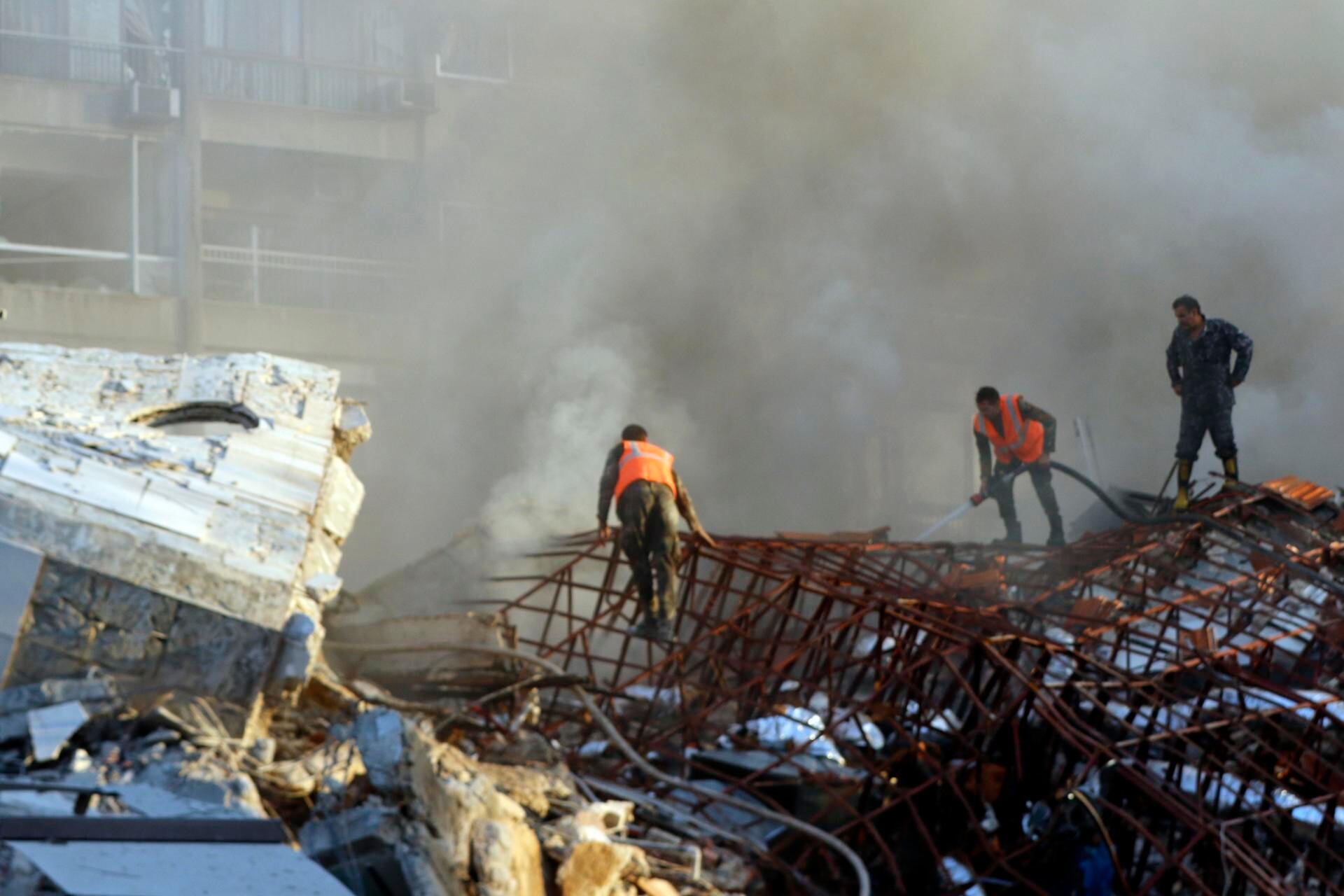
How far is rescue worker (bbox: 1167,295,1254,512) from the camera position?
9.74 m

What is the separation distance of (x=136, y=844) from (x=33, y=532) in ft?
6.10

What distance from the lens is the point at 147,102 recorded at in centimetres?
1650

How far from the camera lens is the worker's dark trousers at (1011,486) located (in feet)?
32.1

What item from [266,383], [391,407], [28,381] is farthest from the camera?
[391,407]

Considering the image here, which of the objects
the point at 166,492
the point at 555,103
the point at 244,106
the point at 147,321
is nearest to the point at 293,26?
the point at 244,106

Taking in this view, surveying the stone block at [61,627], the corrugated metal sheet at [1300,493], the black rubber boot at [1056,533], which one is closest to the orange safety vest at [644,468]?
the stone block at [61,627]

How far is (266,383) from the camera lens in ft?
23.3

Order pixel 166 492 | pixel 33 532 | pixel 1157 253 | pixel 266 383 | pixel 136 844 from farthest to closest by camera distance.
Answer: pixel 1157 253 → pixel 266 383 → pixel 166 492 → pixel 33 532 → pixel 136 844

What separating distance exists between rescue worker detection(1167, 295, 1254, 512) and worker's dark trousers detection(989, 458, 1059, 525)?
2.61ft

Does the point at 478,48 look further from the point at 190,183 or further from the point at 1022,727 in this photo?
the point at 1022,727

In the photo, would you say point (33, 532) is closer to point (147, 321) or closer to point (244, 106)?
point (147, 321)

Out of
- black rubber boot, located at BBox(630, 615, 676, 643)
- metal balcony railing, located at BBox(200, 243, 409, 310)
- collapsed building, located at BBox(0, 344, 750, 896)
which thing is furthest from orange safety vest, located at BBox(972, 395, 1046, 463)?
metal balcony railing, located at BBox(200, 243, 409, 310)

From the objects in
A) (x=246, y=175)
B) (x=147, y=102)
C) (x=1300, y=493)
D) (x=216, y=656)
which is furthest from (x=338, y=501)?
(x=246, y=175)

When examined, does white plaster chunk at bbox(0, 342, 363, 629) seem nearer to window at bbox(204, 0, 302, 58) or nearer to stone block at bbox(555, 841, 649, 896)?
stone block at bbox(555, 841, 649, 896)
